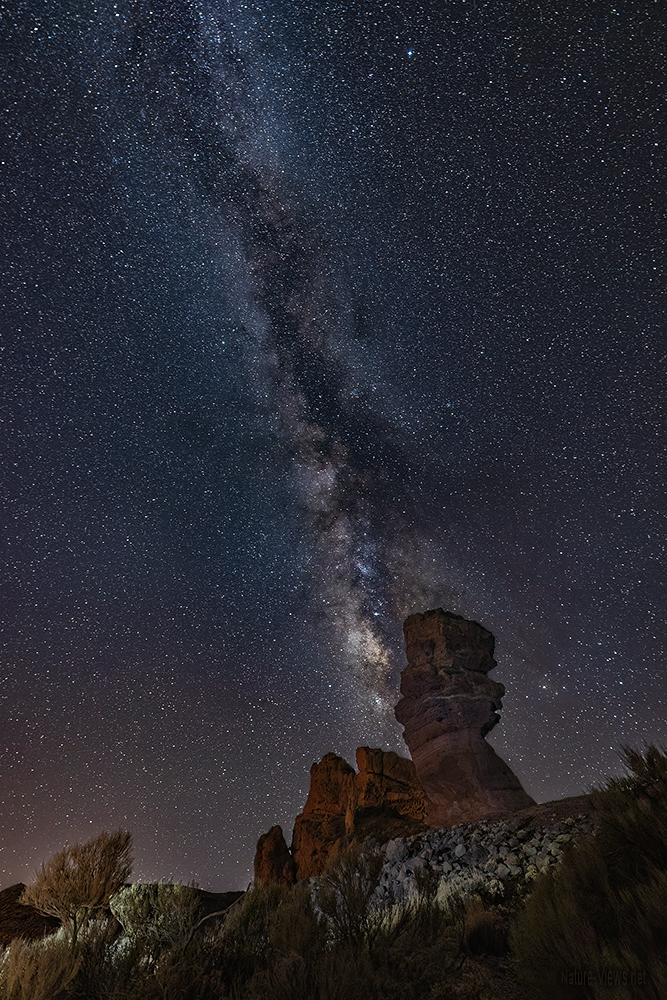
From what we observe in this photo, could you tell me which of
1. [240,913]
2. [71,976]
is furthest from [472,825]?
[71,976]

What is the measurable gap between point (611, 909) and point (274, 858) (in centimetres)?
2718

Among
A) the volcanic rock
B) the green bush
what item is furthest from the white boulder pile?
the volcanic rock

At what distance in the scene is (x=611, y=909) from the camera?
4.97 m

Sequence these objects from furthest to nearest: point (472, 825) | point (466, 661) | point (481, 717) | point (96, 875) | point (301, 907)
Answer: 1. point (466, 661)
2. point (481, 717)
3. point (472, 825)
4. point (96, 875)
5. point (301, 907)

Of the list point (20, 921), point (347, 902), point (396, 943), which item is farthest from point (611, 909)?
point (20, 921)

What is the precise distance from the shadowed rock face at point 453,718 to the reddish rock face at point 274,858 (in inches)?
327

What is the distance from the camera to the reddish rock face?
2561 cm

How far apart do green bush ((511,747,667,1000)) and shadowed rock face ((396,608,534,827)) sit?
72.0 ft

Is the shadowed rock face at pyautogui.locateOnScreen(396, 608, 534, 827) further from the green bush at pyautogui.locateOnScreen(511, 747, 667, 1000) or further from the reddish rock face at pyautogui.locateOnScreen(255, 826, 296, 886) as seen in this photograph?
the green bush at pyautogui.locateOnScreen(511, 747, 667, 1000)

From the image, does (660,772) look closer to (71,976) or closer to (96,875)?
(71,976)

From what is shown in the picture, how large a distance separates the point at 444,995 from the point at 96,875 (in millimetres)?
6333

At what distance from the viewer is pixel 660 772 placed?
6.38 m

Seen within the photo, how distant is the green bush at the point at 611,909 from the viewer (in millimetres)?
3809

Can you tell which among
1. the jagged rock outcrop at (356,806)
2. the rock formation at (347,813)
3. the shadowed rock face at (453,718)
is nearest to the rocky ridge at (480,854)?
the jagged rock outcrop at (356,806)
